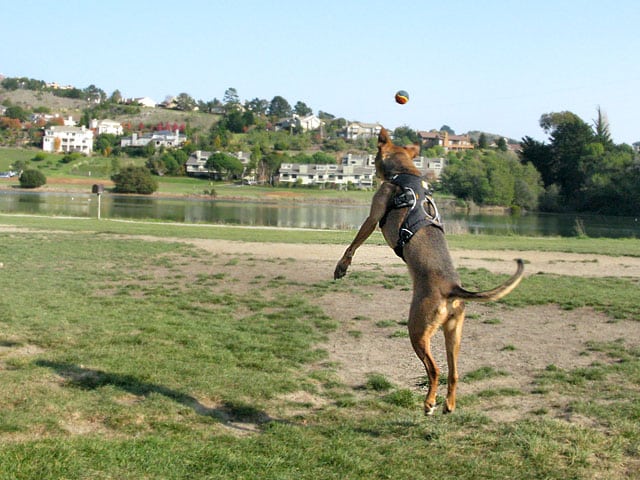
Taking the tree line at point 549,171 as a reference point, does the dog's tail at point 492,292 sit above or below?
below

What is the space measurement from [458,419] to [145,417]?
2912 mm

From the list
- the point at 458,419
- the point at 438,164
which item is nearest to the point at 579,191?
the point at 438,164

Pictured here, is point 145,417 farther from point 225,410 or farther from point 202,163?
point 202,163

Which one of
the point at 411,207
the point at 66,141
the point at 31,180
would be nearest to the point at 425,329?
the point at 411,207

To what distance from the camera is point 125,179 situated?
3676 inches

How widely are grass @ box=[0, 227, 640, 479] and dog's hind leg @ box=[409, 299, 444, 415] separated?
0.46 metres

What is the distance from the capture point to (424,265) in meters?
6.12

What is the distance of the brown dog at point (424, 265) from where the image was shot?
5.97 metres

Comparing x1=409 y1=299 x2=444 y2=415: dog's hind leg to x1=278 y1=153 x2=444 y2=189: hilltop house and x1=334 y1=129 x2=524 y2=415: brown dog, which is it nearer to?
x1=334 y1=129 x2=524 y2=415: brown dog

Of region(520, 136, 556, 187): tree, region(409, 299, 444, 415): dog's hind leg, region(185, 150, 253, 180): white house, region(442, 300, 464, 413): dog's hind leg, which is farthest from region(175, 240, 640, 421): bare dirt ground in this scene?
region(185, 150, 253, 180): white house

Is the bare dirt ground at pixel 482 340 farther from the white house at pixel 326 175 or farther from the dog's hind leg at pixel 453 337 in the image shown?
the white house at pixel 326 175

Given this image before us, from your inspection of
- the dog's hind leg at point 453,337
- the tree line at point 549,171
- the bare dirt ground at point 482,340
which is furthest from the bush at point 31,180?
the dog's hind leg at point 453,337

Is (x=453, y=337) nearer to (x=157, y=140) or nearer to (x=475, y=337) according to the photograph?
(x=475, y=337)

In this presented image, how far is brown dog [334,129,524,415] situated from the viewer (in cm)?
597
